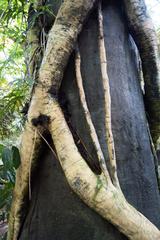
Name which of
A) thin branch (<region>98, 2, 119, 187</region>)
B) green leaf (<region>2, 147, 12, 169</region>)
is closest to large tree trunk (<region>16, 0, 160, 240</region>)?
thin branch (<region>98, 2, 119, 187</region>)

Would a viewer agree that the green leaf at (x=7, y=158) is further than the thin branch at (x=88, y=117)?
Yes

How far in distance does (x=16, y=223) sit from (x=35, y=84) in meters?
0.52

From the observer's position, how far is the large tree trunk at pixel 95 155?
91 centimetres

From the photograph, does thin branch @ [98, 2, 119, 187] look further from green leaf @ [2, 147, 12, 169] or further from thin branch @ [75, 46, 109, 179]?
green leaf @ [2, 147, 12, 169]

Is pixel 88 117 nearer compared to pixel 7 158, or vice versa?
pixel 88 117

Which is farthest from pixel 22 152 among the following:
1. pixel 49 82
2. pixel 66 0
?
pixel 66 0

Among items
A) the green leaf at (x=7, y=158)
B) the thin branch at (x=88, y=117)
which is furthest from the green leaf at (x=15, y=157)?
the thin branch at (x=88, y=117)

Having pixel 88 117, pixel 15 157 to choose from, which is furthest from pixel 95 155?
pixel 15 157

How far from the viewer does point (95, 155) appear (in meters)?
0.94

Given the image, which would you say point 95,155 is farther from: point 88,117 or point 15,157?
point 15,157

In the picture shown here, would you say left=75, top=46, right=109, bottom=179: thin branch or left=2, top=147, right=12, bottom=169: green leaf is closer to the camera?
left=75, top=46, right=109, bottom=179: thin branch

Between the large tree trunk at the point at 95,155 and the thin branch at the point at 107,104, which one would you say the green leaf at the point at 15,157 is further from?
the thin branch at the point at 107,104

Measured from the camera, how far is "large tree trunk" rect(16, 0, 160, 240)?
913mm

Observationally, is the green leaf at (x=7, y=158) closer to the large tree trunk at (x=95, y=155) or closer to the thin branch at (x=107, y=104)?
the large tree trunk at (x=95, y=155)
